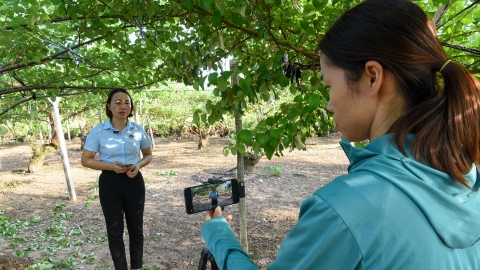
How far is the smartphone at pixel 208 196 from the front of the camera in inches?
60.7

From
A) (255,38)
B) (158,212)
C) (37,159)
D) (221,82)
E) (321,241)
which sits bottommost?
(158,212)

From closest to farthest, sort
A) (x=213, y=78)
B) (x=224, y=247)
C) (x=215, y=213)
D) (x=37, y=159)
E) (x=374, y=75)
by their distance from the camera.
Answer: (x=374, y=75), (x=224, y=247), (x=215, y=213), (x=213, y=78), (x=37, y=159)

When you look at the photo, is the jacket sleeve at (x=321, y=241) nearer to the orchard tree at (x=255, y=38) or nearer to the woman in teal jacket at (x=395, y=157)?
the woman in teal jacket at (x=395, y=157)

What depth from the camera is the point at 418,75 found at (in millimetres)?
831

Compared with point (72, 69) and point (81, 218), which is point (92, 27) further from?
point (81, 218)

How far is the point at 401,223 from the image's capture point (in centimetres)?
66

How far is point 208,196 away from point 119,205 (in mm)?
2091

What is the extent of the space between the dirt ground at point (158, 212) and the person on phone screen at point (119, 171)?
766mm

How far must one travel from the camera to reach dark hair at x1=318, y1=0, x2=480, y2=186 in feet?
2.48

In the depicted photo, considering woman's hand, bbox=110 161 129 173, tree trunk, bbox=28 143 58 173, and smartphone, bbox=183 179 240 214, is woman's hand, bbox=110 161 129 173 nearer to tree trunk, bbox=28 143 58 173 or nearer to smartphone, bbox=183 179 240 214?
smartphone, bbox=183 179 240 214

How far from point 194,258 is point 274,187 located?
373 cm

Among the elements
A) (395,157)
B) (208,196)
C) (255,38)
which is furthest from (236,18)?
(395,157)

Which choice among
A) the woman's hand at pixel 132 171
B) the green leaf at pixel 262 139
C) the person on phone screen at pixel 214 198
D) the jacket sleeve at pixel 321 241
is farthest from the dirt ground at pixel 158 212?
the jacket sleeve at pixel 321 241

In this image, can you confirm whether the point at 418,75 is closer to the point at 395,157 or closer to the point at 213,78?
the point at 395,157
